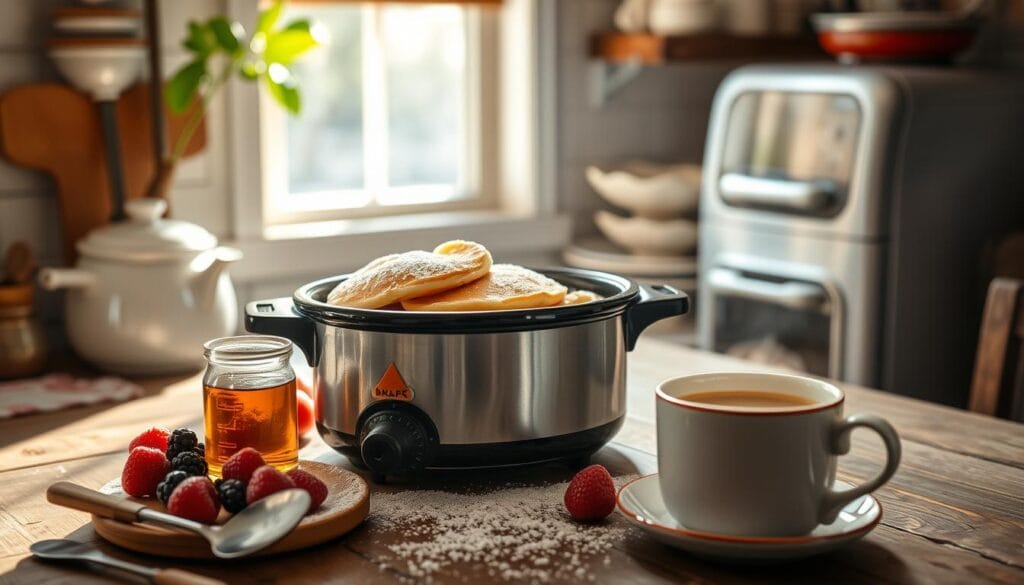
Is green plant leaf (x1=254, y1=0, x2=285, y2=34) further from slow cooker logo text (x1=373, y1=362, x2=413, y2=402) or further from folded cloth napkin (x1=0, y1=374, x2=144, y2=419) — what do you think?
slow cooker logo text (x1=373, y1=362, x2=413, y2=402)

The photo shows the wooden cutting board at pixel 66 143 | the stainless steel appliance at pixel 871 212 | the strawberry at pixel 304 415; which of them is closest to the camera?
the strawberry at pixel 304 415

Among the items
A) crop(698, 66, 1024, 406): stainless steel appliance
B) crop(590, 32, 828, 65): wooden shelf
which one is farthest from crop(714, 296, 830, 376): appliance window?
crop(590, 32, 828, 65): wooden shelf

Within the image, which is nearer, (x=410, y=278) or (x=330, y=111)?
(x=410, y=278)

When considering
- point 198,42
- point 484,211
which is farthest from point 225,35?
point 484,211

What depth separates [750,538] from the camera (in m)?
0.91

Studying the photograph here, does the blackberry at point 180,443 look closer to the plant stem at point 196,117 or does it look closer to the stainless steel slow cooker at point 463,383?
the stainless steel slow cooker at point 463,383

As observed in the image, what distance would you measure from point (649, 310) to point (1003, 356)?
24.1 inches

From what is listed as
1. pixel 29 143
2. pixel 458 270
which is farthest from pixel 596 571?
pixel 29 143

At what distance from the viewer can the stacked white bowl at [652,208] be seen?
251cm

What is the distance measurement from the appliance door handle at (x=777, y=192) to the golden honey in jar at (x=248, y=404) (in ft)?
4.54

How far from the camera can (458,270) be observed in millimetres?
1119

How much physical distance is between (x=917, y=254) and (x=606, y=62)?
0.80m

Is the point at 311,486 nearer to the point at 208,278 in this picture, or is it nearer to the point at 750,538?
the point at 750,538

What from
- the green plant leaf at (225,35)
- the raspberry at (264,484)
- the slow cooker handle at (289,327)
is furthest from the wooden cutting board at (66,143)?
the raspberry at (264,484)
